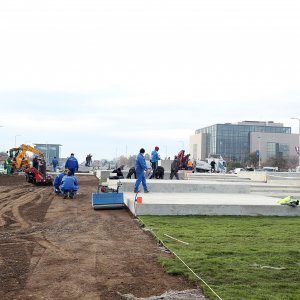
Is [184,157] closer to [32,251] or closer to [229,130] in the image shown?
[32,251]

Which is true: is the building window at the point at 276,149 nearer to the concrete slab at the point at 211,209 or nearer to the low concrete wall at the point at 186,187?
the low concrete wall at the point at 186,187

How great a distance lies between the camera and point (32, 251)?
7922mm

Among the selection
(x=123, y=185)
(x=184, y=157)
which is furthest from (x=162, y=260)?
(x=184, y=157)

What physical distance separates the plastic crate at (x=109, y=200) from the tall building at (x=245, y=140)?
106 metres

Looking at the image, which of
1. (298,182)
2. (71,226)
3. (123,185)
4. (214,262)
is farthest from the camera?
(298,182)

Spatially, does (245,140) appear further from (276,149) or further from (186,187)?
(186,187)

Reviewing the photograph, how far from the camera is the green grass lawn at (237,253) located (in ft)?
18.7

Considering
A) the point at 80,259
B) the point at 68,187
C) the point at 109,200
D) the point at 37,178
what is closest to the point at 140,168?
the point at 109,200

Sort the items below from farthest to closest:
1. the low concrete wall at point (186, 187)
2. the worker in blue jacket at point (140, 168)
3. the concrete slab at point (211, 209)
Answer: the low concrete wall at point (186, 187) < the worker in blue jacket at point (140, 168) < the concrete slab at point (211, 209)

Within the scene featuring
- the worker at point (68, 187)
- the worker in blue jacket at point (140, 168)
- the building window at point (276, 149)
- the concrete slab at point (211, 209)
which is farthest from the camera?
the building window at point (276, 149)

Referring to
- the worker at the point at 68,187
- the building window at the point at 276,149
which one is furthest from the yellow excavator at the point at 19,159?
the building window at the point at 276,149

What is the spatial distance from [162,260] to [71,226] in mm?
4310

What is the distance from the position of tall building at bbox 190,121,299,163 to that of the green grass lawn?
108m

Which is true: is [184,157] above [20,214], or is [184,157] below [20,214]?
above
